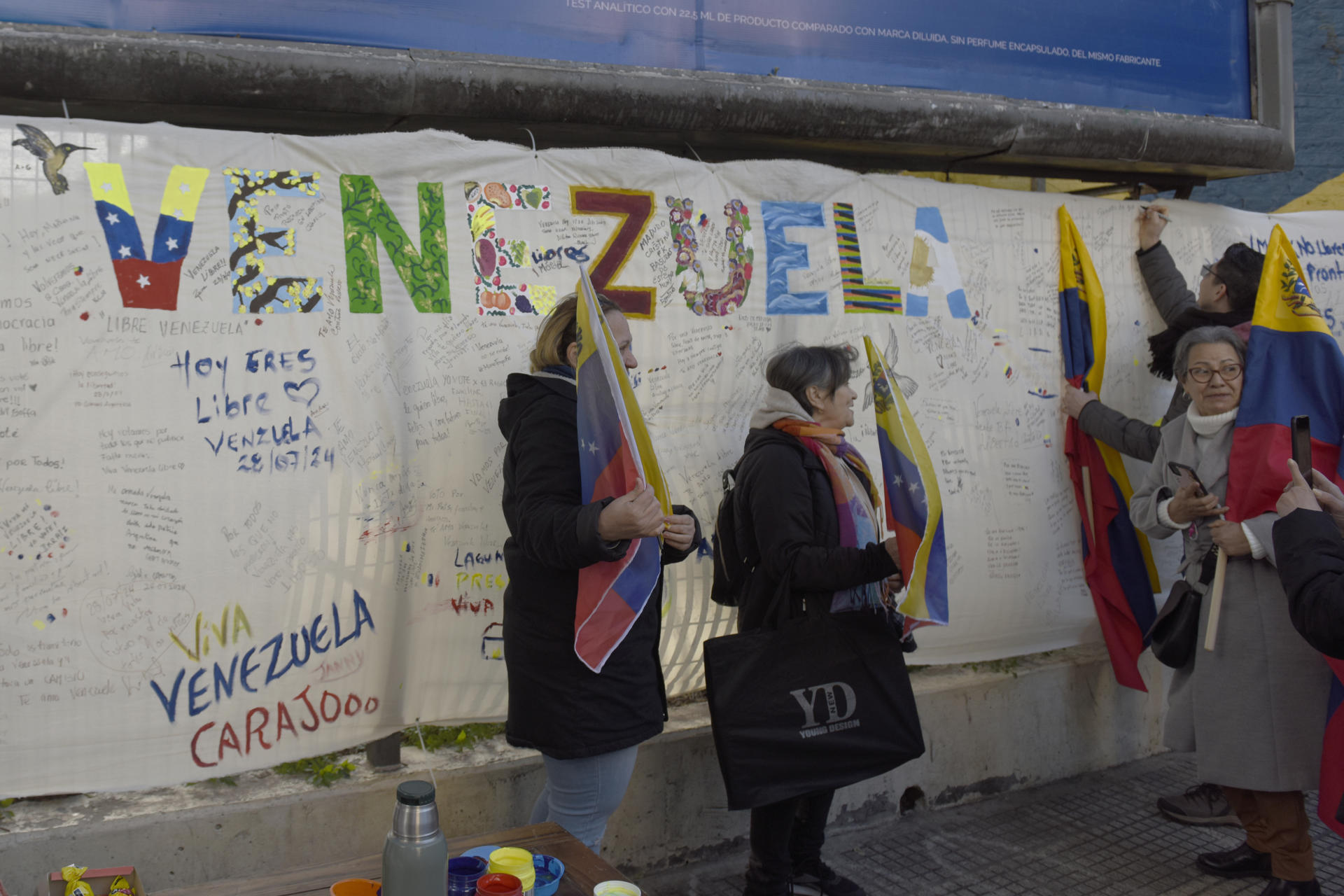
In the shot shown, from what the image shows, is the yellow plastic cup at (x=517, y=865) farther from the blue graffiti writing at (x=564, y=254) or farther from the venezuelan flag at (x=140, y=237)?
the blue graffiti writing at (x=564, y=254)

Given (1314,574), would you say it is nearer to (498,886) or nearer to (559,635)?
(559,635)

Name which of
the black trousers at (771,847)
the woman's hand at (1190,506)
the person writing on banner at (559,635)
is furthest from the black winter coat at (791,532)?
the woman's hand at (1190,506)

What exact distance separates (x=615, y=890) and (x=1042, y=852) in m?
2.71

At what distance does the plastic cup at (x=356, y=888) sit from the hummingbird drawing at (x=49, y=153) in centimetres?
214

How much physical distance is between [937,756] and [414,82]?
3.34 metres

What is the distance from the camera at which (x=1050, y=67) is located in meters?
4.99

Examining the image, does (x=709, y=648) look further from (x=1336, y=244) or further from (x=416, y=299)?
(x=1336, y=244)

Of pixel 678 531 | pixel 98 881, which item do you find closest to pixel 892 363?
pixel 678 531

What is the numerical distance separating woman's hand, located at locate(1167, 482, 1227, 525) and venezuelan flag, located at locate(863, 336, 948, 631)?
1.17 m

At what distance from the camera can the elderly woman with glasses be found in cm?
381

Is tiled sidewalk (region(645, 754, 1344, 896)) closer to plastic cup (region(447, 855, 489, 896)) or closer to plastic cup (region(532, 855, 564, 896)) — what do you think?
plastic cup (region(532, 855, 564, 896))

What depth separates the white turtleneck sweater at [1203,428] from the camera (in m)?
3.97

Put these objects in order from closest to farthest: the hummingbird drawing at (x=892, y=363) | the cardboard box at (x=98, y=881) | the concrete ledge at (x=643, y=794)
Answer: the cardboard box at (x=98, y=881)
the concrete ledge at (x=643, y=794)
the hummingbird drawing at (x=892, y=363)

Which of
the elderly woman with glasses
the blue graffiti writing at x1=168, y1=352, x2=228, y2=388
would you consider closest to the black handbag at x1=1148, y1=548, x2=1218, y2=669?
the elderly woman with glasses
